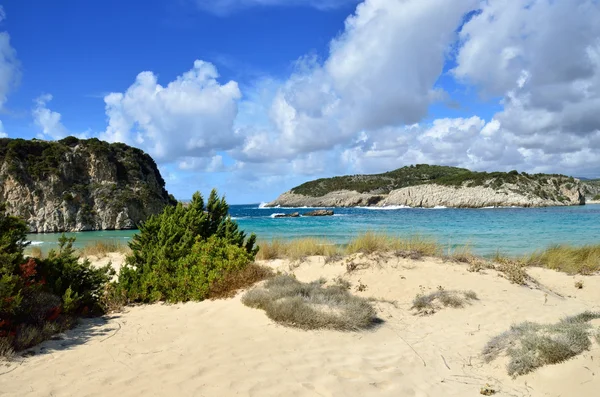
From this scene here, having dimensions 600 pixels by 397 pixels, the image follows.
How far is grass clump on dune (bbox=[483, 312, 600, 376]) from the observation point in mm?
5188

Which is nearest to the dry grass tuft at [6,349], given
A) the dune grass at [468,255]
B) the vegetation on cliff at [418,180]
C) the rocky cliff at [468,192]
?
the dune grass at [468,255]

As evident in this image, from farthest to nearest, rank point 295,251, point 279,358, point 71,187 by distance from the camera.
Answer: point 71,187 < point 295,251 < point 279,358

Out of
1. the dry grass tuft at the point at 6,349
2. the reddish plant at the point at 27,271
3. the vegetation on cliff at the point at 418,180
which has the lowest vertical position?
the dry grass tuft at the point at 6,349

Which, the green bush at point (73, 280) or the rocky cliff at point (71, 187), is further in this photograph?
the rocky cliff at point (71, 187)

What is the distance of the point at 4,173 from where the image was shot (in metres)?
42.5

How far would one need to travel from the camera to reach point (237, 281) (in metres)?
9.38

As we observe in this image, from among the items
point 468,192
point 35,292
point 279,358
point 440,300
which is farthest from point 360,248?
point 468,192

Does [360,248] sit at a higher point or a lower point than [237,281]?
higher

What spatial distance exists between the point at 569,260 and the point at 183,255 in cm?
1251

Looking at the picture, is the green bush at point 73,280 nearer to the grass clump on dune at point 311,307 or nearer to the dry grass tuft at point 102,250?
the grass clump on dune at point 311,307

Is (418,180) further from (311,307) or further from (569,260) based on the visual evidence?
(311,307)

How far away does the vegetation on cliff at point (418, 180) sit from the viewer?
3501 inches

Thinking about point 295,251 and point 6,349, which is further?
point 295,251

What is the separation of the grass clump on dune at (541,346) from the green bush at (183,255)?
19.9 ft
